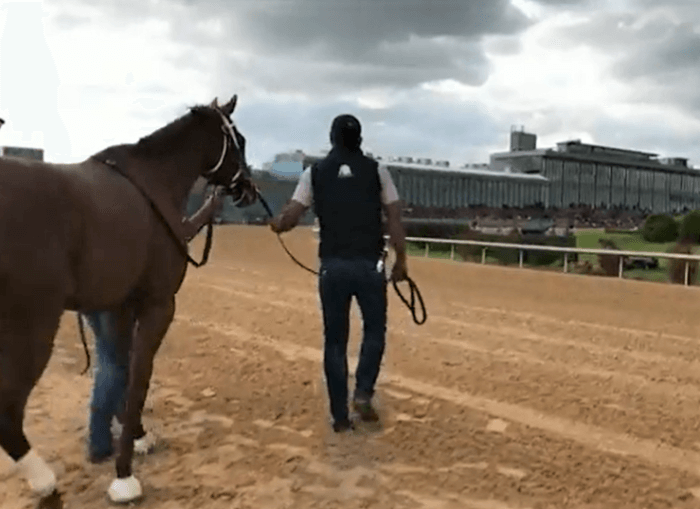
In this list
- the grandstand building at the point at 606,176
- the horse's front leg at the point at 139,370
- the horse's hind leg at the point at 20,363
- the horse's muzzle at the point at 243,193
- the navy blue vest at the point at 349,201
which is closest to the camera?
the horse's hind leg at the point at 20,363

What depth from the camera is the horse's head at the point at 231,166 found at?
15.9 feet

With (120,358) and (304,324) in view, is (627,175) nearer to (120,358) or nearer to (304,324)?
(304,324)

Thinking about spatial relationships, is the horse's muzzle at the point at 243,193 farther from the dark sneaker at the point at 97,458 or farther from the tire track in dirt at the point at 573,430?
the tire track in dirt at the point at 573,430

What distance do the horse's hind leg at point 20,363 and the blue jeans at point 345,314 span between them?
6.43 feet

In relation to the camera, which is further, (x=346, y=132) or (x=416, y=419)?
(x=416, y=419)

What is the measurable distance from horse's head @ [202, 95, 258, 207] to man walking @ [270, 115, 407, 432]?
325 mm

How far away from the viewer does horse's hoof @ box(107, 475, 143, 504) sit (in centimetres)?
405

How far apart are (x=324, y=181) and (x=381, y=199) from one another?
1.32 ft

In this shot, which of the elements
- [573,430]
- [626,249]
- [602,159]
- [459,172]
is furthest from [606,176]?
[573,430]

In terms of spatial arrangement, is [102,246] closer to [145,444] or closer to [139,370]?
[139,370]

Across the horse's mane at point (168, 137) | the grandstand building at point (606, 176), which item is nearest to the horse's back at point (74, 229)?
the horse's mane at point (168, 137)

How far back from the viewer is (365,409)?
5.53 meters

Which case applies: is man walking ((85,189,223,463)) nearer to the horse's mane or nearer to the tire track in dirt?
the horse's mane

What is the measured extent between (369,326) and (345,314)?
22 centimetres
